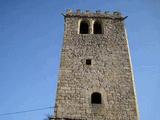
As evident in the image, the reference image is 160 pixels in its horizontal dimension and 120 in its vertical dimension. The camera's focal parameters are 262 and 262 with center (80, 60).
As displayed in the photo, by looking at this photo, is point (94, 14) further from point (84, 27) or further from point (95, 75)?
point (95, 75)

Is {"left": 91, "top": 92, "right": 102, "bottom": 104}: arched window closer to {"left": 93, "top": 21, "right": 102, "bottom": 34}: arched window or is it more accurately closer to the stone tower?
the stone tower

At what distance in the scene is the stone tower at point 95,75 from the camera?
11.2 metres

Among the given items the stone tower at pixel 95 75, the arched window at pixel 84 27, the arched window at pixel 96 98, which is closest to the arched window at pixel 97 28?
the stone tower at pixel 95 75

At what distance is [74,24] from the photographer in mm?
16234

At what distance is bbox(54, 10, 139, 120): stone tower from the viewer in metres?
11.2

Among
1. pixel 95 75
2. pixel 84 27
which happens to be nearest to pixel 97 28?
pixel 84 27

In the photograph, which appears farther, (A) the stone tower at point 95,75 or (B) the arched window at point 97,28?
(B) the arched window at point 97,28

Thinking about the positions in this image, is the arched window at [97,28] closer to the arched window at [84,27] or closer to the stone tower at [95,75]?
the stone tower at [95,75]

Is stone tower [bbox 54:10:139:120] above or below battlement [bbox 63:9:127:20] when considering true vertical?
below

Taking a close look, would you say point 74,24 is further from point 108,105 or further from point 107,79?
point 108,105

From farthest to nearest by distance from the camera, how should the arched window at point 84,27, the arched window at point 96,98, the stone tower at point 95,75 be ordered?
the arched window at point 84,27 < the arched window at point 96,98 < the stone tower at point 95,75

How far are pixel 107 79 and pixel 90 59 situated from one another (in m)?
1.60

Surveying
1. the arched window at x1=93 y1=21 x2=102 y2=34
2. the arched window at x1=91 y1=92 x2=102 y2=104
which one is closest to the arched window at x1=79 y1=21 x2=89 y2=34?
the arched window at x1=93 y1=21 x2=102 y2=34

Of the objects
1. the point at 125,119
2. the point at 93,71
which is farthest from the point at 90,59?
the point at 125,119
